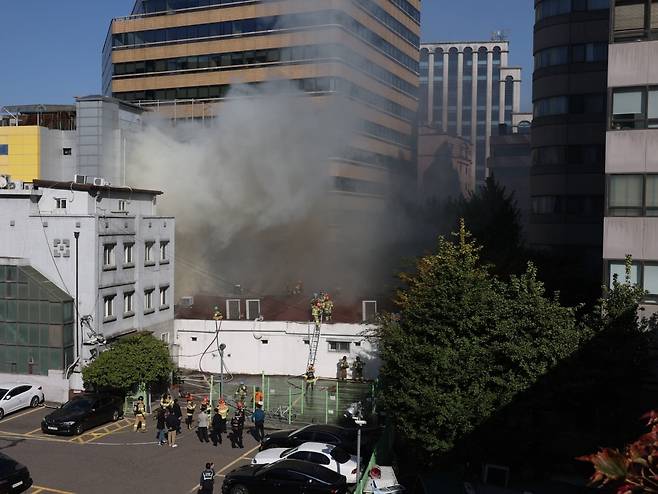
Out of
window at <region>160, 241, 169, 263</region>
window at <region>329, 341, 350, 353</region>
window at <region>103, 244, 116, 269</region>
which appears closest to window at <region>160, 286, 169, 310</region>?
window at <region>160, 241, 169, 263</region>

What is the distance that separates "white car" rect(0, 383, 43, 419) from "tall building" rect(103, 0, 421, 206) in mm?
30435

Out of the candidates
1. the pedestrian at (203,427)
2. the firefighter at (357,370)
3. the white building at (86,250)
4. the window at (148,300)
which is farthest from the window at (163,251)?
the pedestrian at (203,427)

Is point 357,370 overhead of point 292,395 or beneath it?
overhead

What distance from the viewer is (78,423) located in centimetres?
2464

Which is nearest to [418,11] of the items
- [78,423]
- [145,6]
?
[145,6]

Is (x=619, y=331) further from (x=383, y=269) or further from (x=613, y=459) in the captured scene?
(x=383, y=269)

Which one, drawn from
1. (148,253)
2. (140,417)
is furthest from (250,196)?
(140,417)

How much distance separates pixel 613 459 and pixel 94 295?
2592 centimetres

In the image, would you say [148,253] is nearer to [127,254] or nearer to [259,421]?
[127,254]

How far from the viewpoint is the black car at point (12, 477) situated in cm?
1819

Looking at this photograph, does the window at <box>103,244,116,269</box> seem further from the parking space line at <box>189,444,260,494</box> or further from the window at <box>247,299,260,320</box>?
the parking space line at <box>189,444,260,494</box>

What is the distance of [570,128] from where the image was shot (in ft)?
135

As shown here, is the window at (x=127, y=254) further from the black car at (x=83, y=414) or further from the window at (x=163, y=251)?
the black car at (x=83, y=414)

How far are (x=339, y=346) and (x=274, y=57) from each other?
32042 millimetres
